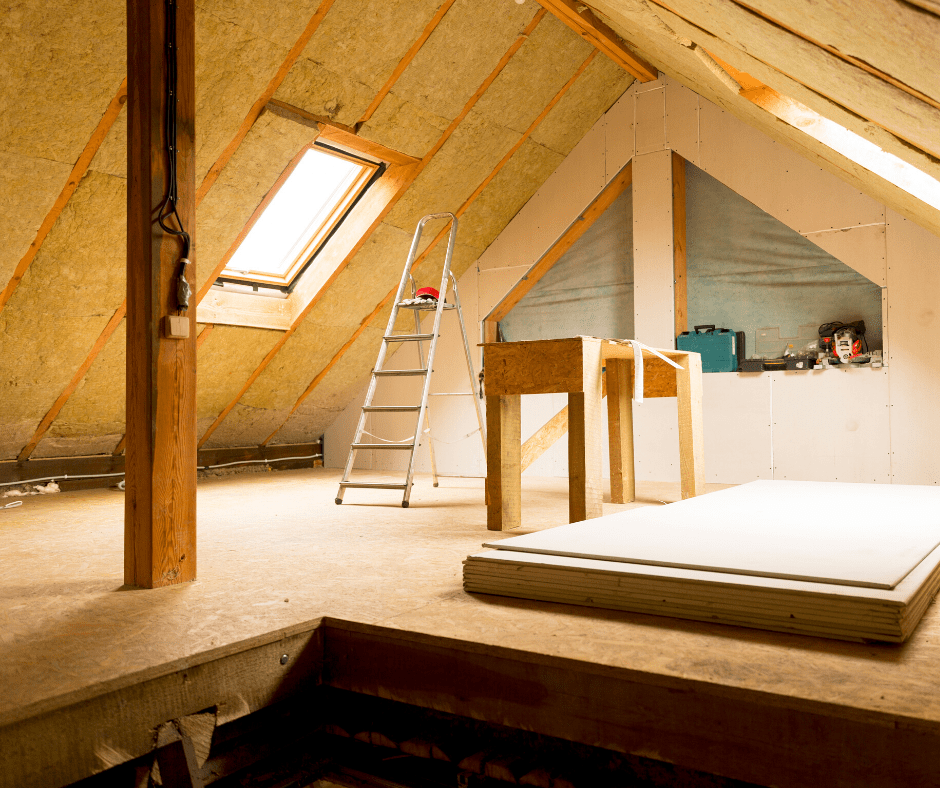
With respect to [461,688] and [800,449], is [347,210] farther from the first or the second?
[461,688]

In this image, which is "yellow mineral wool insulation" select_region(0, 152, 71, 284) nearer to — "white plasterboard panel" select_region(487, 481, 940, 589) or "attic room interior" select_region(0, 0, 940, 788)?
"attic room interior" select_region(0, 0, 940, 788)

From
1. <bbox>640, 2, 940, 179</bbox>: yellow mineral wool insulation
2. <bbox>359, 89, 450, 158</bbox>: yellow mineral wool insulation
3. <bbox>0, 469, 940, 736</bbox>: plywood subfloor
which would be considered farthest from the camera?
<bbox>359, 89, 450, 158</bbox>: yellow mineral wool insulation

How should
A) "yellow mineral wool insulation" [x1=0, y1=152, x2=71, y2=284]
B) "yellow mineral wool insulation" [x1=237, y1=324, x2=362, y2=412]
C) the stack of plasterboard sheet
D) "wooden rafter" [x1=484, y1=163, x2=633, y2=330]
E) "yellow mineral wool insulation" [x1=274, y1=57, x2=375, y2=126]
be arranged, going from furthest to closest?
"wooden rafter" [x1=484, y1=163, x2=633, y2=330] → "yellow mineral wool insulation" [x1=237, y1=324, x2=362, y2=412] → "yellow mineral wool insulation" [x1=274, y1=57, x2=375, y2=126] → "yellow mineral wool insulation" [x1=0, y1=152, x2=71, y2=284] → the stack of plasterboard sheet

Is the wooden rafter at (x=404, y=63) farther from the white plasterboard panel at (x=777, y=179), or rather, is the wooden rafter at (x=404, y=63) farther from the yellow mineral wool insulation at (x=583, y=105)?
the white plasterboard panel at (x=777, y=179)

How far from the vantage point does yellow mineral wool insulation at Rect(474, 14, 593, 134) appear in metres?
4.57

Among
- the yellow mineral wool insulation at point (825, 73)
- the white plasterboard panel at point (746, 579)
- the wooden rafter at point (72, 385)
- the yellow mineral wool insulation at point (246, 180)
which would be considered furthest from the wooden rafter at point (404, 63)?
the white plasterboard panel at point (746, 579)

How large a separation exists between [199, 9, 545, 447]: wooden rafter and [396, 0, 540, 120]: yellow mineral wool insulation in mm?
38

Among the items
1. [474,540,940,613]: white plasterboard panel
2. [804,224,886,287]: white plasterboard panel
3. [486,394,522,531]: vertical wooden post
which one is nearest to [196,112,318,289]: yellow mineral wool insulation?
[486,394,522,531]: vertical wooden post

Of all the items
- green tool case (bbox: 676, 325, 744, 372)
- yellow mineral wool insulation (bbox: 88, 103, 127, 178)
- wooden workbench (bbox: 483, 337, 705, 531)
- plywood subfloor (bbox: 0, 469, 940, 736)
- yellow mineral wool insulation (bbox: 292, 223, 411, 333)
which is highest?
yellow mineral wool insulation (bbox: 88, 103, 127, 178)

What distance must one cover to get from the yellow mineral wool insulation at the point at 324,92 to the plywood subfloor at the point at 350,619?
84.2 inches

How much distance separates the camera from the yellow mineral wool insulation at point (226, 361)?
15.8 feet

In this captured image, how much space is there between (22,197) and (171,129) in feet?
5.27

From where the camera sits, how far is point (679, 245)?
514 cm

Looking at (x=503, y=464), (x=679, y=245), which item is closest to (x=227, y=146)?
(x=503, y=464)
